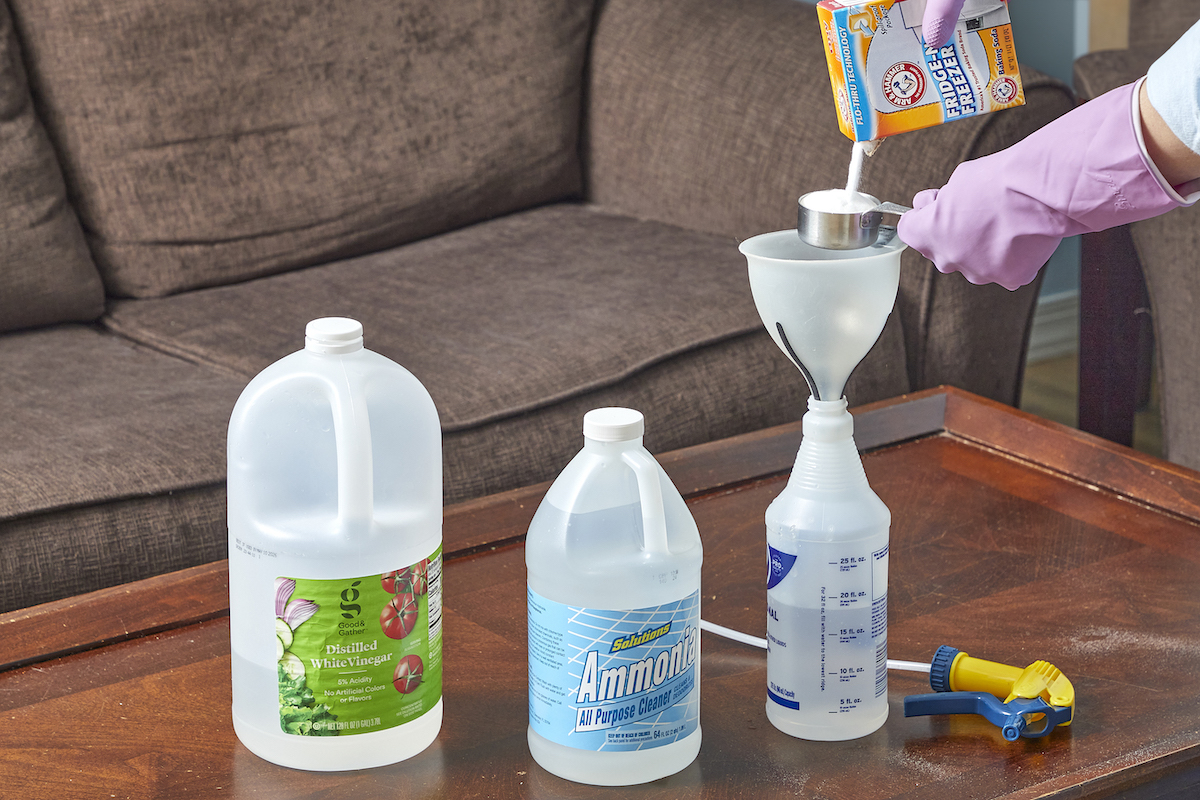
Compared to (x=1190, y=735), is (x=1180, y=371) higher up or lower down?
lower down

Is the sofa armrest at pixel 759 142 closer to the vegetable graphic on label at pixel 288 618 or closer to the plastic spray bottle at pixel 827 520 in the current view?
the plastic spray bottle at pixel 827 520

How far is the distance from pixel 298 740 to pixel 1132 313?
1237 millimetres

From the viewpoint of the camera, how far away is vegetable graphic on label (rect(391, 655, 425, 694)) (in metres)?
0.73

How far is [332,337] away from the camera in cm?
Answer: 73

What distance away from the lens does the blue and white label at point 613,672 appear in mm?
686

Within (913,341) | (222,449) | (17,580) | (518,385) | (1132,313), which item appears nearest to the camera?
(17,580)

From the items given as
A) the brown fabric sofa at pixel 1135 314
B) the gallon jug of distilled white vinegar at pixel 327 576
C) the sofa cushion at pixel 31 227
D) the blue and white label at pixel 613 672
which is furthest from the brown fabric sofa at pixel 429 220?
the blue and white label at pixel 613 672

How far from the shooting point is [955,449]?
1224mm

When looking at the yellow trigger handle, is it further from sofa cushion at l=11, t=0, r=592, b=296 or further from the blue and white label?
sofa cushion at l=11, t=0, r=592, b=296

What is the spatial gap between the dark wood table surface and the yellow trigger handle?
22 millimetres

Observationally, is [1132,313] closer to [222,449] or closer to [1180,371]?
[1180,371]

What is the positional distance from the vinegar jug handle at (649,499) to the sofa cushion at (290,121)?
126 cm

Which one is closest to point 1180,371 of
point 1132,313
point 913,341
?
point 1132,313

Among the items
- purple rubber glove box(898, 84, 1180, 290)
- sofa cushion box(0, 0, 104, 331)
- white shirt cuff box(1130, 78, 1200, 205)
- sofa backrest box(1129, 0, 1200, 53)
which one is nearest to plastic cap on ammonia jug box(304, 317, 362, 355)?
purple rubber glove box(898, 84, 1180, 290)
